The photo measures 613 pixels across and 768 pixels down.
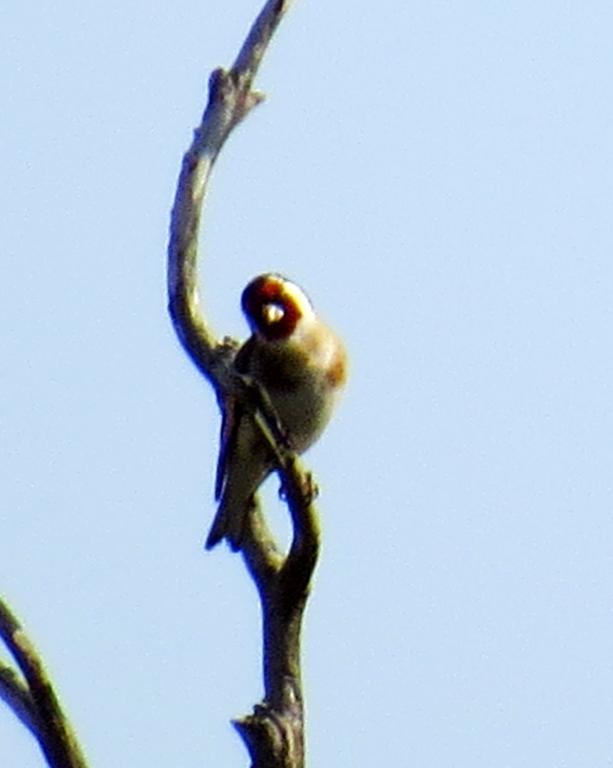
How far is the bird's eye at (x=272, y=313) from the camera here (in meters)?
7.31

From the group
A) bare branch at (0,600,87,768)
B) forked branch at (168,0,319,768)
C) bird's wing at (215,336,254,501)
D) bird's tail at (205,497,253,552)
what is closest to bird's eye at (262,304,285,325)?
bird's wing at (215,336,254,501)

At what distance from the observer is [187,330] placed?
5.86 metres

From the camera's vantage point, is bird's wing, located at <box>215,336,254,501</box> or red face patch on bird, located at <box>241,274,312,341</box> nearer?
bird's wing, located at <box>215,336,254,501</box>

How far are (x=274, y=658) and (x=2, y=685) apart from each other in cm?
61

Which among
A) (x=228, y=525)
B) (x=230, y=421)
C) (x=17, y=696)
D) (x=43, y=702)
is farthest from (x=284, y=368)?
(x=43, y=702)

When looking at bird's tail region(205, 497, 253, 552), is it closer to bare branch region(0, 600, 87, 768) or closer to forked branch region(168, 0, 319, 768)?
forked branch region(168, 0, 319, 768)

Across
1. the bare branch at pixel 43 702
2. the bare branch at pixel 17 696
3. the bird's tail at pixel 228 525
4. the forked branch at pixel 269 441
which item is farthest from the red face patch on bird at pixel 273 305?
the bare branch at pixel 43 702

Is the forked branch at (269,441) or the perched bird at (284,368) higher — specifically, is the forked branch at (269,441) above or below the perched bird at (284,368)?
below

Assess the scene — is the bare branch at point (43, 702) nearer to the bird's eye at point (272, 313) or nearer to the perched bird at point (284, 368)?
the perched bird at point (284, 368)

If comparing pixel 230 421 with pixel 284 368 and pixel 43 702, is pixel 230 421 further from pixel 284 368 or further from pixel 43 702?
pixel 43 702

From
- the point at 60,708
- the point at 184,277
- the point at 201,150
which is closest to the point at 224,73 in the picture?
the point at 201,150

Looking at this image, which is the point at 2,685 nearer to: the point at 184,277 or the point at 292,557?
the point at 292,557

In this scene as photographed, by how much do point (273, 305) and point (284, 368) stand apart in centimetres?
29

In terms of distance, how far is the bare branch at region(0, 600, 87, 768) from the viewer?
181 inches
